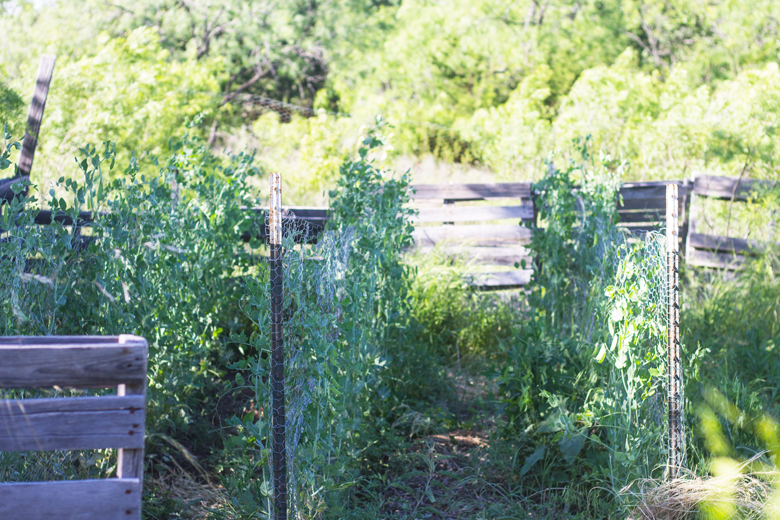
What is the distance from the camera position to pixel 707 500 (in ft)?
8.71

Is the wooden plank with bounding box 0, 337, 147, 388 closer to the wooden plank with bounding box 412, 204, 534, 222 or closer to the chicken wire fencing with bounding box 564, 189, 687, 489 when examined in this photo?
the chicken wire fencing with bounding box 564, 189, 687, 489

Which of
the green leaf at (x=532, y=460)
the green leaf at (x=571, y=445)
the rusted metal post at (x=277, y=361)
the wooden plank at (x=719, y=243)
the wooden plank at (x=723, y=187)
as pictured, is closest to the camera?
the rusted metal post at (x=277, y=361)

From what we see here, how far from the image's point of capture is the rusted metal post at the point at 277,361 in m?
2.32

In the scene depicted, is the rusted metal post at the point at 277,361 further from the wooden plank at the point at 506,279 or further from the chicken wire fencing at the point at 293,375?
the wooden plank at the point at 506,279

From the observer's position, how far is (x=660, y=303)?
3.07 m

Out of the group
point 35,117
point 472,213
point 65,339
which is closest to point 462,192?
point 472,213

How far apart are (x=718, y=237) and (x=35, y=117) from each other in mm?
6644

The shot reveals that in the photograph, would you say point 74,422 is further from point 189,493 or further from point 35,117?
point 35,117

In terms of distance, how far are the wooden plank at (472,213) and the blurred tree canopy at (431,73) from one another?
10.3 ft

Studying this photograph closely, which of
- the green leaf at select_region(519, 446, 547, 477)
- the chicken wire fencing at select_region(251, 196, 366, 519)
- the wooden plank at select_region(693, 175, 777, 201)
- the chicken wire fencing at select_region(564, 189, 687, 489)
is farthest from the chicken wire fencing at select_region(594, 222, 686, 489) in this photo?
the wooden plank at select_region(693, 175, 777, 201)

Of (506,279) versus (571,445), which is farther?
(506,279)

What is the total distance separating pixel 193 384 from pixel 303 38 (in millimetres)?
16323

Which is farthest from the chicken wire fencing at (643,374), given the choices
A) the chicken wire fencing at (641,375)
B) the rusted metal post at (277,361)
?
the rusted metal post at (277,361)

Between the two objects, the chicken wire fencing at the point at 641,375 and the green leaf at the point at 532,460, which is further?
the green leaf at the point at 532,460
